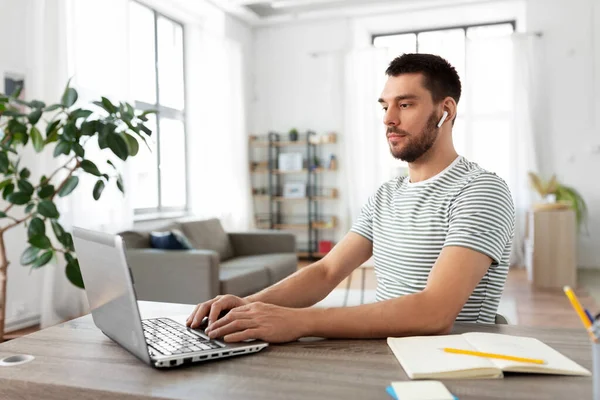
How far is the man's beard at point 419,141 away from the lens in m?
1.47

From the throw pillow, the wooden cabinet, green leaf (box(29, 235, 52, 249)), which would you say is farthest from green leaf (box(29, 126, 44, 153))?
the wooden cabinet

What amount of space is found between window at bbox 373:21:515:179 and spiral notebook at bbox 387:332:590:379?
566cm

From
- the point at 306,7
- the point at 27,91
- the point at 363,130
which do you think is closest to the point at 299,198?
the point at 363,130

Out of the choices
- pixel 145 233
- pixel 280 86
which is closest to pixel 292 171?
pixel 280 86

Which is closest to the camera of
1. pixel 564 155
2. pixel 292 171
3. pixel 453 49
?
pixel 564 155

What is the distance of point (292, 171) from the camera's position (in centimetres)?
716

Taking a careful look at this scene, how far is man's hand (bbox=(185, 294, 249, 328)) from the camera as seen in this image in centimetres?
116

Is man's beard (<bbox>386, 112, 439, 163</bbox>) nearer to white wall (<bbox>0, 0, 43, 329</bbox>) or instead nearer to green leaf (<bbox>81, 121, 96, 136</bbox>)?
green leaf (<bbox>81, 121, 96, 136</bbox>)

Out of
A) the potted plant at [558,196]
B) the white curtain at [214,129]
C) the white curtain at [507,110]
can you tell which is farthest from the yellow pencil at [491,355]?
the white curtain at [507,110]

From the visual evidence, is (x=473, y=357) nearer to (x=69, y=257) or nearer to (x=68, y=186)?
(x=69, y=257)

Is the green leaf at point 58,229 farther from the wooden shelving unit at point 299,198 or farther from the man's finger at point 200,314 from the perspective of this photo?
the wooden shelving unit at point 299,198

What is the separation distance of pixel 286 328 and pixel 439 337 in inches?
11.8

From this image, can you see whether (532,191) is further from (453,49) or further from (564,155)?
(453,49)

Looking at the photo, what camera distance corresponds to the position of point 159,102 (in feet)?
19.4
